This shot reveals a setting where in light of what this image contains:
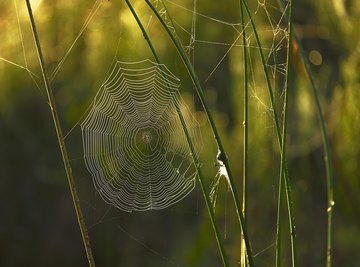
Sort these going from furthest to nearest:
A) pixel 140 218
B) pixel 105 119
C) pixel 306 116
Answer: pixel 140 218 → pixel 306 116 → pixel 105 119

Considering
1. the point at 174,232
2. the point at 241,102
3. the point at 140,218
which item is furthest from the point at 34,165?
the point at 241,102

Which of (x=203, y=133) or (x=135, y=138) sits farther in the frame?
(x=203, y=133)

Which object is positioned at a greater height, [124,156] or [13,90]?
[13,90]

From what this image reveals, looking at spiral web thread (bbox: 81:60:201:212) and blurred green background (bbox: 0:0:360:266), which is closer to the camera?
spiral web thread (bbox: 81:60:201:212)

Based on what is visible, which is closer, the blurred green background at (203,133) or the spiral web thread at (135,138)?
the spiral web thread at (135,138)

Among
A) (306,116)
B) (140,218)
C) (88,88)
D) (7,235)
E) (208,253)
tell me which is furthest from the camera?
(7,235)

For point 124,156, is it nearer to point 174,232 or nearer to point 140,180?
point 140,180

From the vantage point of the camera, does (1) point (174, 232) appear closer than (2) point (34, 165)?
Yes

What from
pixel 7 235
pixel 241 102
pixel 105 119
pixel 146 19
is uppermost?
pixel 146 19
